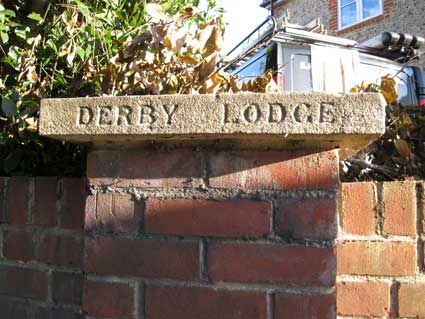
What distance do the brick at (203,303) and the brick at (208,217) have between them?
0.13m

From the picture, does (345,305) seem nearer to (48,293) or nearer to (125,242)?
(125,242)

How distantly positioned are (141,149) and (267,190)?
1.05 feet

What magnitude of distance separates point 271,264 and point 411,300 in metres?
0.52

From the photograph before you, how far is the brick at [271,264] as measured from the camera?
1035mm

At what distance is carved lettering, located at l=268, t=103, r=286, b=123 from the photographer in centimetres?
99

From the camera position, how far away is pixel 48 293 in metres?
1.37

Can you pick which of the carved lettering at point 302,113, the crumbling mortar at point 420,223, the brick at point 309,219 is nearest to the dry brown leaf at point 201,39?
the carved lettering at point 302,113

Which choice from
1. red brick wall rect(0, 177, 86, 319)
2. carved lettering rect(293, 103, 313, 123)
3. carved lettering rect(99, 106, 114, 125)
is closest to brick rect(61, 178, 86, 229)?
red brick wall rect(0, 177, 86, 319)

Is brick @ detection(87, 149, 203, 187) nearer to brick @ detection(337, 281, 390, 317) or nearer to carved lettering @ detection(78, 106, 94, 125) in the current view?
carved lettering @ detection(78, 106, 94, 125)

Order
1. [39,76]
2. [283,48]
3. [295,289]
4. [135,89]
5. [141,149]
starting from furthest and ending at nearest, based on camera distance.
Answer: [283,48], [39,76], [135,89], [141,149], [295,289]

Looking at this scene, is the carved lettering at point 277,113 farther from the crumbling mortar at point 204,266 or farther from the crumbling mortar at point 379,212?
the crumbling mortar at point 379,212

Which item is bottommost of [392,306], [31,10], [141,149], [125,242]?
[392,306]

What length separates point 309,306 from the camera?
1027 mm

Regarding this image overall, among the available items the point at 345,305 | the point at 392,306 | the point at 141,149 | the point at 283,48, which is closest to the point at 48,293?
the point at 141,149
